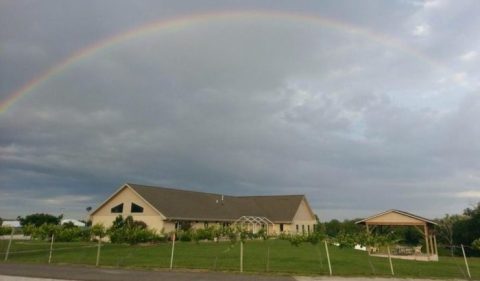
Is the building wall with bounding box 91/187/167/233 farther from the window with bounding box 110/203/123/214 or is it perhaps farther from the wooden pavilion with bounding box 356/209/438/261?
the wooden pavilion with bounding box 356/209/438/261

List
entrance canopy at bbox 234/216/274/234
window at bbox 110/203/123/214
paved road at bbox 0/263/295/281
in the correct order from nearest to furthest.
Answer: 1. paved road at bbox 0/263/295/281
2. window at bbox 110/203/123/214
3. entrance canopy at bbox 234/216/274/234

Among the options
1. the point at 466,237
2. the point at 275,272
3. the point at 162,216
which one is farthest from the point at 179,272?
the point at 466,237

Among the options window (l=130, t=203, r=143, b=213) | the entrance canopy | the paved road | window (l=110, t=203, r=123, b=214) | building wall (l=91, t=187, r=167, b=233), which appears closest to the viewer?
the paved road

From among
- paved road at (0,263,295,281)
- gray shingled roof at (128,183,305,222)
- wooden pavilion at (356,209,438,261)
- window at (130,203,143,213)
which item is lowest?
paved road at (0,263,295,281)

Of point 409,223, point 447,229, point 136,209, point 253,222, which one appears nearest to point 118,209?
point 136,209

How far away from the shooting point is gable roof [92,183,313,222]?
4715 cm

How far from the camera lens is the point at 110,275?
1795cm

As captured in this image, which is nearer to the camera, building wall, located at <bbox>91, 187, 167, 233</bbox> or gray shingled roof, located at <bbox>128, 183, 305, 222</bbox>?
building wall, located at <bbox>91, 187, 167, 233</bbox>

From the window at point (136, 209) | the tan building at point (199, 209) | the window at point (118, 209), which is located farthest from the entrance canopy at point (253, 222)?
the window at point (118, 209)

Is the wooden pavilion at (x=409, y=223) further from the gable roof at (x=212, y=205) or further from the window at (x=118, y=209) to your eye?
the window at (x=118, y=209)

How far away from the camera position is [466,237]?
4694 centimetres

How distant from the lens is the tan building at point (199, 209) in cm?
4591

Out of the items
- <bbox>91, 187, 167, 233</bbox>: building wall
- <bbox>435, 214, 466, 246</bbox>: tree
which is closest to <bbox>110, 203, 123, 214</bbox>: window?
<bbox>91, 187, 167, 233</bbox>: building wall

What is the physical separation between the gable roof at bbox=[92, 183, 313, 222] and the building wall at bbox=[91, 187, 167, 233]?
0.66m
